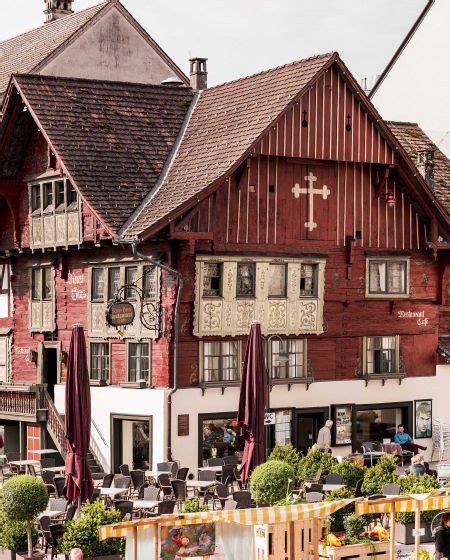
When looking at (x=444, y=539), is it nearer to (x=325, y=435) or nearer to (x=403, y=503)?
(x=403, y=503)

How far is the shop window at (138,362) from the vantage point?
40.5 meters

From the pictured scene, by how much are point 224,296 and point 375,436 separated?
7067 millimetres

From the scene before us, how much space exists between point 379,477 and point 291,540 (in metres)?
6.98

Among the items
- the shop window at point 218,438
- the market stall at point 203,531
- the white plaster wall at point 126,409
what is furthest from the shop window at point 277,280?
the market stall at point 203,531

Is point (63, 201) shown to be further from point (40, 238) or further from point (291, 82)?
point (291, 82)

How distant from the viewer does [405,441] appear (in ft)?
139

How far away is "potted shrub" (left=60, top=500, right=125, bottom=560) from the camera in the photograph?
83.0 feet

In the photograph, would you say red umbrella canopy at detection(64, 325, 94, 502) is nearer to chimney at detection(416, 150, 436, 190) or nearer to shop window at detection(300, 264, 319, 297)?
shop window at detection(300, 264, 319, 297)

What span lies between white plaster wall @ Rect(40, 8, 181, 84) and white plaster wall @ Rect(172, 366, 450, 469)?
15182 mm

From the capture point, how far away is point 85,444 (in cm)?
3136

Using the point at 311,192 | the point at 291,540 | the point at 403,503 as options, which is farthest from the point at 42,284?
the point at 403,503

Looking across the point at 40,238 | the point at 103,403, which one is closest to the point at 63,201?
the point at 40,238

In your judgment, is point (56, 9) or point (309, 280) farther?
→ point (56, 9)

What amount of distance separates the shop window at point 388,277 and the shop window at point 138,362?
7253 mm
